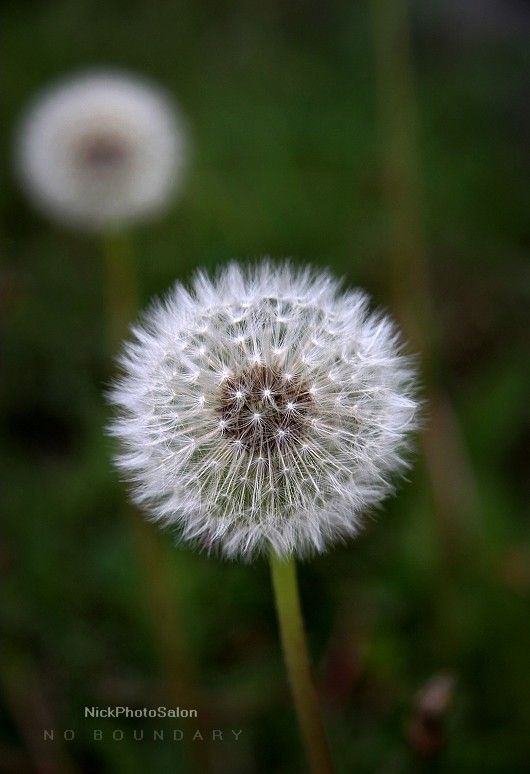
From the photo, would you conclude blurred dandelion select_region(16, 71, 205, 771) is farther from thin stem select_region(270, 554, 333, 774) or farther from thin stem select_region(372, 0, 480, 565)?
thin stem select_region(270, 554, 333, 774)

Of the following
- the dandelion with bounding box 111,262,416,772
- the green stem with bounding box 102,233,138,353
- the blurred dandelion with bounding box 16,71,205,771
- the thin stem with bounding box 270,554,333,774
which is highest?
the blurred dandelion with bounding box 16,71,205,771

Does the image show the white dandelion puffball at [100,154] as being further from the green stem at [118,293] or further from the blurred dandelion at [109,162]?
the green stem at [118,293]

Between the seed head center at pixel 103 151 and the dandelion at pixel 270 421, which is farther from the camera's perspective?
the seed head center at pixel 103 151

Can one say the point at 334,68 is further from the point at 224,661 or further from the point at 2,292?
the point at 224,661

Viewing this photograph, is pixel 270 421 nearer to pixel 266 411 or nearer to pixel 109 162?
pixel 266 411

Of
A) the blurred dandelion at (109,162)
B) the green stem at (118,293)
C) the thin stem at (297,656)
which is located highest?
the blurred dandelion at (109,162)

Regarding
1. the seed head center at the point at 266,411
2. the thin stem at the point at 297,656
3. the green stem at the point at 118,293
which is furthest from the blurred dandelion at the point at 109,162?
the seed head center at the point at 266,411

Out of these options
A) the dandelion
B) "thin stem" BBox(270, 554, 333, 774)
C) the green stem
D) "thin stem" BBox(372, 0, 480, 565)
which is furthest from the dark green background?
the dandelion
